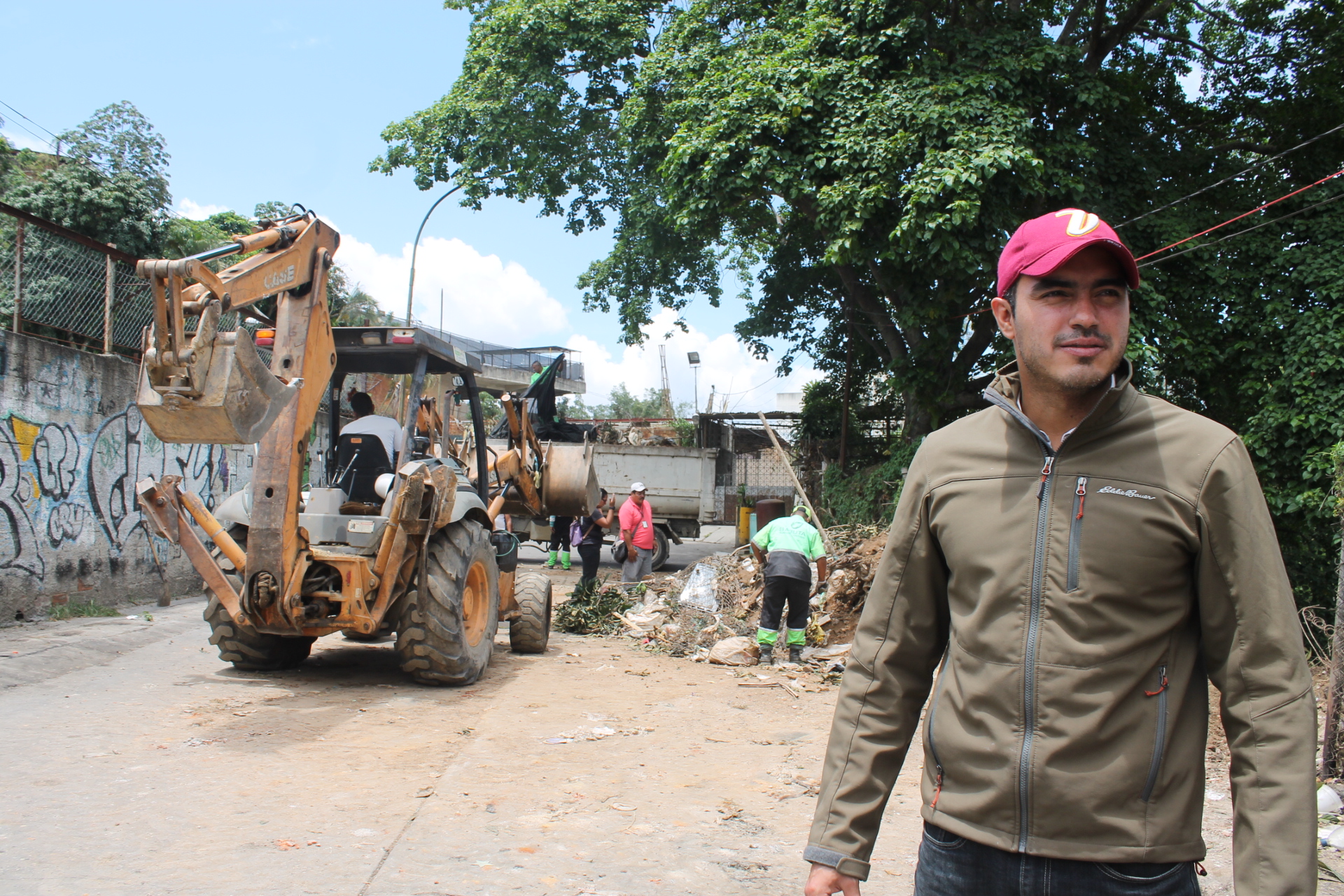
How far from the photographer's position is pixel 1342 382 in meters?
11.0

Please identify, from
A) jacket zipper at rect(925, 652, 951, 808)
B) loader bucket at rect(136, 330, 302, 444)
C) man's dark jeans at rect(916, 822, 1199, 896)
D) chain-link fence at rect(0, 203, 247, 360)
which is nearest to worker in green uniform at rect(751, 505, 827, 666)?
loader bucket at rect(136, 330, 302, 444)

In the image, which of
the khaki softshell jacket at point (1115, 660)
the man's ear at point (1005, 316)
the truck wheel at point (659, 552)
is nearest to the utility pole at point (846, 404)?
the truck wheel at point (659, 552)

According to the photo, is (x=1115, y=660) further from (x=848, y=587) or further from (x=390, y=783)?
(x=848, y=587)

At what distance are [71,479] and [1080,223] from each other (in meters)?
10.7

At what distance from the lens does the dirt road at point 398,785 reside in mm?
3609

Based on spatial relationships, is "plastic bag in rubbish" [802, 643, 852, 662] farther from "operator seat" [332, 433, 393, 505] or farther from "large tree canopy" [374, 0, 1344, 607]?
"large tree canopy" [374, 0, 1344, 607]

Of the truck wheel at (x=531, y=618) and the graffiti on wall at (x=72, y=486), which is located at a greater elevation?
the graffiti on wall at (x=72, y=486)

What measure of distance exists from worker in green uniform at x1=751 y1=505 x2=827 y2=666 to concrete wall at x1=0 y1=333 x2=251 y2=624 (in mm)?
7030

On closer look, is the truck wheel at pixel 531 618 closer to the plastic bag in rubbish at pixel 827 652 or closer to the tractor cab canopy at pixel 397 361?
the tractor cab canopy at pixel 397 361

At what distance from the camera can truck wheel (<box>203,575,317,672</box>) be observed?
A: 689 cm

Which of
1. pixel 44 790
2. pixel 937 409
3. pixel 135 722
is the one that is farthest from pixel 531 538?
pixel 44 790

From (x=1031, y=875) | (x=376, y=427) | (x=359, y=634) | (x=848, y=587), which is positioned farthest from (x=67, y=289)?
(x=1031, y=875)

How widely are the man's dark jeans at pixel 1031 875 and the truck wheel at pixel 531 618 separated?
7253 millimetres

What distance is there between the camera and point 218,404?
5023 mm
